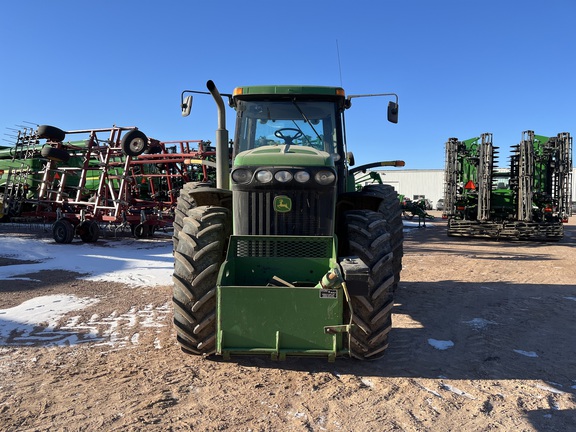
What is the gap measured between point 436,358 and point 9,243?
11203mm

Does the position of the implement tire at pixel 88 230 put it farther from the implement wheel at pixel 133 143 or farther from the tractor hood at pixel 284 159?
the tractor hood at pixel 284 159

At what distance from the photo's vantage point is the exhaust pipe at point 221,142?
179 inches

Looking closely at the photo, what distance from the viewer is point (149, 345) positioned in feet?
13.7

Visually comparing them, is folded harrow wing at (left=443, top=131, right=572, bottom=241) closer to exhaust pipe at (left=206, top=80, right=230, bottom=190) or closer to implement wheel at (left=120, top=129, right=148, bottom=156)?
implement wheel at (left=120, top=129, right=148, bottom=156)

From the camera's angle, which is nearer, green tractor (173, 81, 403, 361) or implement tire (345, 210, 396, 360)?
green tractor (173, 81, 403, 361)

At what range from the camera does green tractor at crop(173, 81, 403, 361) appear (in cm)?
335

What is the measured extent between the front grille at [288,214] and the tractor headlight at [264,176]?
11 cm

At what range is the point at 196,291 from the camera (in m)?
3.60

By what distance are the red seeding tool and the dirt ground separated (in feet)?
22.3

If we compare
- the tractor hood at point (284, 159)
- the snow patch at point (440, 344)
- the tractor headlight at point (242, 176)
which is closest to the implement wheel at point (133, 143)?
the tractor hood at point (284, 159)

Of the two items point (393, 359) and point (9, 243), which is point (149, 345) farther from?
point (9, 243)

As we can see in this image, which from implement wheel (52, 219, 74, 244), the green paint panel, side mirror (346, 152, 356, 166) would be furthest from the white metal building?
the green paint panel

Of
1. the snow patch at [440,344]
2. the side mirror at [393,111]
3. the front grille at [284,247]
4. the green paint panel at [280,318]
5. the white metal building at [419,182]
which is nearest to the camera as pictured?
the green paint panel at [280,318]

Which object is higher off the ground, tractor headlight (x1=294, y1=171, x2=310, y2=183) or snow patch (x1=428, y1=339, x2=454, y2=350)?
tractor headlight (x1=294, y1=171, x2=310, y2=183)
